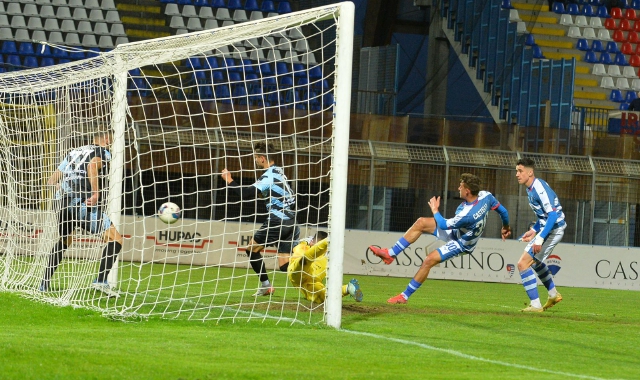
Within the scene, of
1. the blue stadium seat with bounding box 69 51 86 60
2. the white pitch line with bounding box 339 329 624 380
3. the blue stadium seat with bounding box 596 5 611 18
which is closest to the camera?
the white pitch line with bounding box 339 329 624 380

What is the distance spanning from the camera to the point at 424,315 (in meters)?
10.2

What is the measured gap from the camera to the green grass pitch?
596cm

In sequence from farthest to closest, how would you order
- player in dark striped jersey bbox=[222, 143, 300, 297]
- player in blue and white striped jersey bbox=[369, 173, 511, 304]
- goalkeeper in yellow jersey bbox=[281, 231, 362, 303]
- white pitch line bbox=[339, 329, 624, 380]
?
player in dark striped jersey bbox=[222, 143, 300, 297] < player in blue and white striped jersey bbox=[369, 173, 511, 304] < goalkeeper in yellow jersey bbox=[281, 231, 362, 303] < white pitch line bbox=[339, 329, 624, 380]

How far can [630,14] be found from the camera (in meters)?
30.8

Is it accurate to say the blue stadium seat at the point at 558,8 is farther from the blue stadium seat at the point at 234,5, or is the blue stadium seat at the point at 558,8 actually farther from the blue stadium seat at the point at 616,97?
the blue stadium seat at the point at 234,5

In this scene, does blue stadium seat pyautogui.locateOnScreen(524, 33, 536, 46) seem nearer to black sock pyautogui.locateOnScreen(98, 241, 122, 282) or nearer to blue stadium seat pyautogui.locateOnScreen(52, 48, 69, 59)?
blue stadium seat pyautogui.locateOnScreen(52, 48, 69, 59)

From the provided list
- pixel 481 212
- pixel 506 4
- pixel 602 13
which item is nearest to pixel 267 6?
pixel 506 4

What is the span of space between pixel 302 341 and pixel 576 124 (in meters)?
16.7

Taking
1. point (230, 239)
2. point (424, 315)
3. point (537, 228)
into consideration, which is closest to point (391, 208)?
point (230, 239)

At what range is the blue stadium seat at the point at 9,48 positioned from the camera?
75.3 feet

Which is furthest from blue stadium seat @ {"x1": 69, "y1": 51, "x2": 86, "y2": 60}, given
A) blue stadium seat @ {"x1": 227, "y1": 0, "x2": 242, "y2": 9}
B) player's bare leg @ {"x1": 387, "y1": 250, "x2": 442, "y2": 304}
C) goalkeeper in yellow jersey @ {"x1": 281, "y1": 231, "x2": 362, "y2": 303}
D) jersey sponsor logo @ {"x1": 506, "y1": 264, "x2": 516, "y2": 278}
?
goalkeeper in yellow jersey @ {"x1": 281, "y1": 231, "x2": 362, "y2": 303}

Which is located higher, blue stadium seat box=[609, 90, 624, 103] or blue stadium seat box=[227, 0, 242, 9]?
blue stadium seat box=[227, 0, 242, 9]

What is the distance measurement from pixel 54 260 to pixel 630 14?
81.0 feet

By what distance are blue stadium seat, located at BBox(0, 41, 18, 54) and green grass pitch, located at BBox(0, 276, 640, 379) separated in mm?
13524
